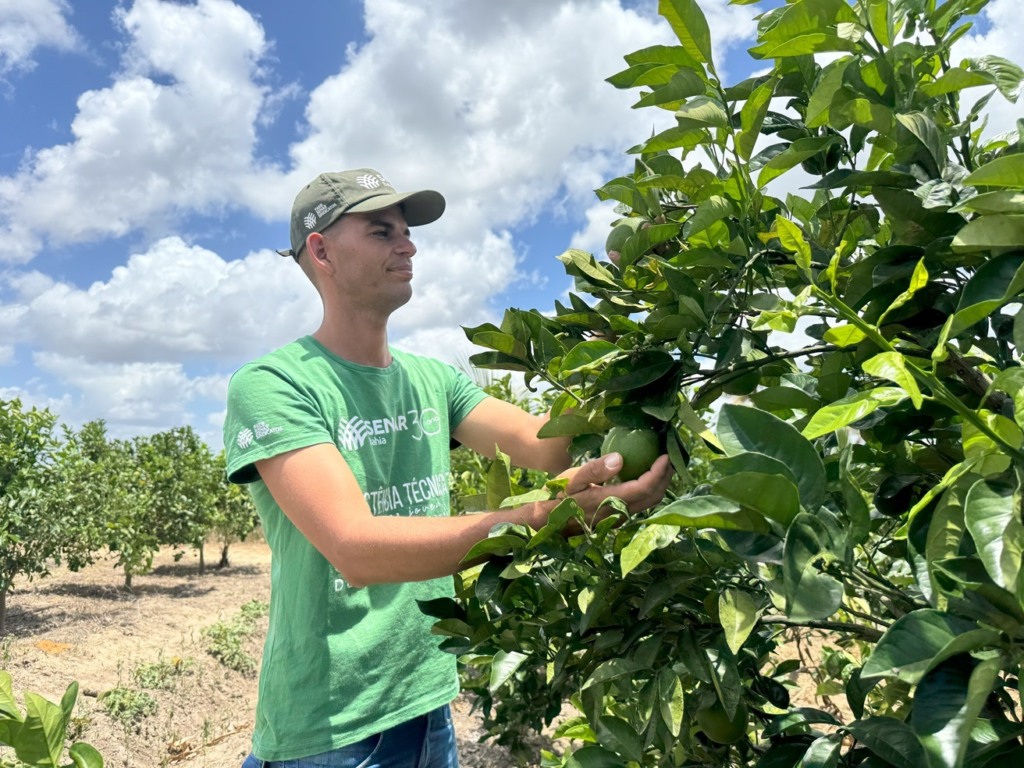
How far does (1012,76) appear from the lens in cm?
98

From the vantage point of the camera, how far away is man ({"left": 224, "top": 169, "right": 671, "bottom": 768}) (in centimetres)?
166

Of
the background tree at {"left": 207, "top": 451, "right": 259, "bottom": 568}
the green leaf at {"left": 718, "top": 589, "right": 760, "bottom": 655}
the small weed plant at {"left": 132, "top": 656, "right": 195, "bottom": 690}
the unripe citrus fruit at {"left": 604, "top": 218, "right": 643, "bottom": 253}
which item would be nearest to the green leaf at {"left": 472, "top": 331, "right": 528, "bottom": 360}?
the unripe citrus fruit at {"left": 604, "top": 218, "right": 643, "bottom": 253}

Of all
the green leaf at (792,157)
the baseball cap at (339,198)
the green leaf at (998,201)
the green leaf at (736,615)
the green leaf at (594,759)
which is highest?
the baseball cap at (339,198)

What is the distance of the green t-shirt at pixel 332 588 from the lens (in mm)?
1877

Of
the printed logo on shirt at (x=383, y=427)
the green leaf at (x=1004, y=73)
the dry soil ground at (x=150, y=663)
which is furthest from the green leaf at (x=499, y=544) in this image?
the dry soil ground at (x=150, y=663)

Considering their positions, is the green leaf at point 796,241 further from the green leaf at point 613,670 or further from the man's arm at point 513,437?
the man's arm at point 513,437

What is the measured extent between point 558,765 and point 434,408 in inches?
39.8

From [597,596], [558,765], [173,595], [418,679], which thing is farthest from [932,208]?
[173,595]

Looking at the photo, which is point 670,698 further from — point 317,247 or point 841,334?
point 317,247

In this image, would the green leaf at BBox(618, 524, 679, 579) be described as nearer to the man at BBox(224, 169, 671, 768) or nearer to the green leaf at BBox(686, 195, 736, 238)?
the green leaf at BBox(686, 195, 736, 238)

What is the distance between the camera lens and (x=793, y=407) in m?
1.04

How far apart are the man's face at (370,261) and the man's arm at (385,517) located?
0.63 meters

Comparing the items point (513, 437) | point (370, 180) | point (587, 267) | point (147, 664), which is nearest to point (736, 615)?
point (587, 267)

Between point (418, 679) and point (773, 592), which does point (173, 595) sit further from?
point (773, 592)
